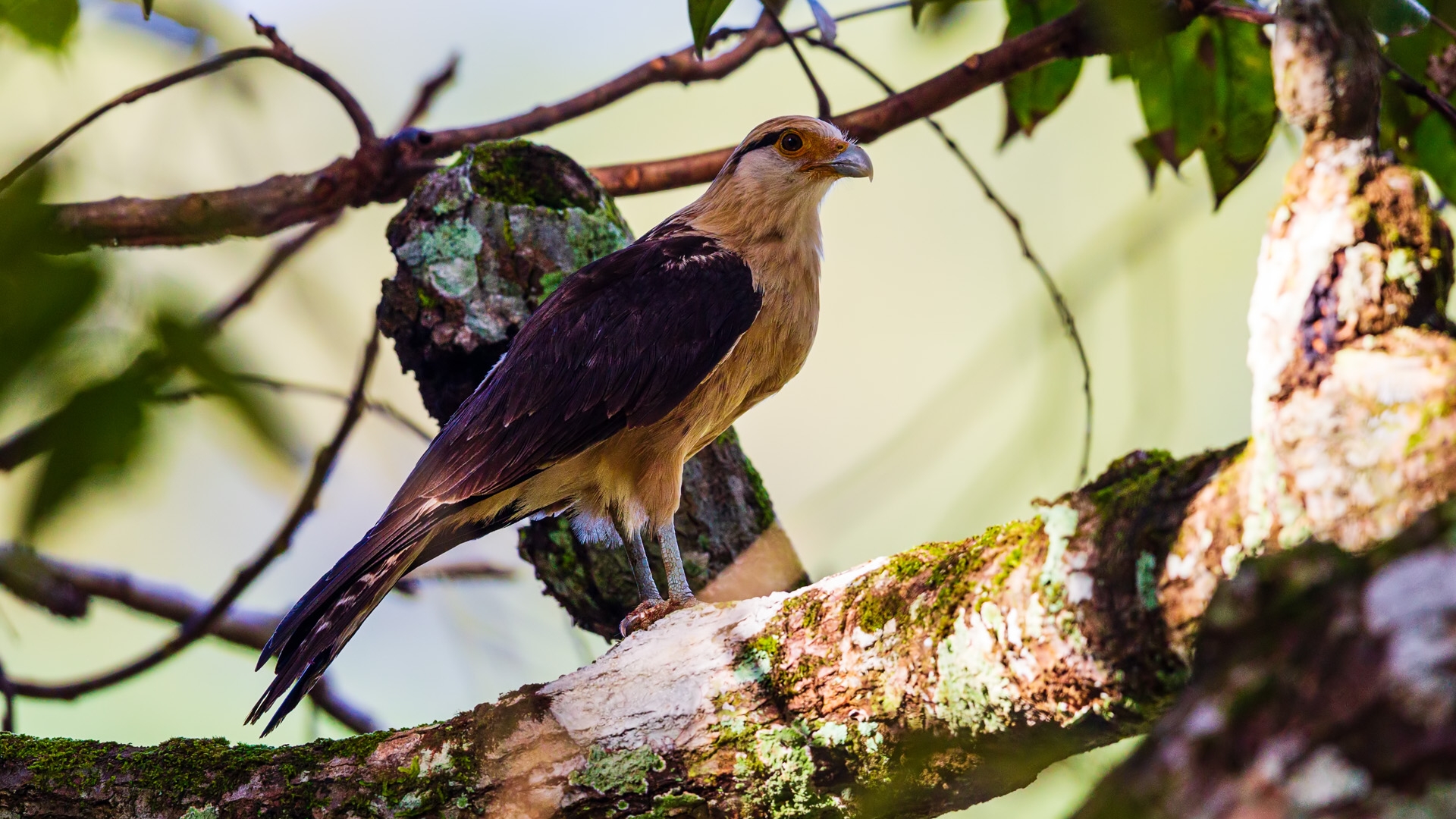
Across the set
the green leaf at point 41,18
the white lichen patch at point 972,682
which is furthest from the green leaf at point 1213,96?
the green leaf at point 41,18

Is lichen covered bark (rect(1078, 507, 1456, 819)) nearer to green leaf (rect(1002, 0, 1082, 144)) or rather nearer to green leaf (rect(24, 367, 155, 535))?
green leaf (rect(24, 367, 155, 535))

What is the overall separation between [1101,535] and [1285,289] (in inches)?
18.4

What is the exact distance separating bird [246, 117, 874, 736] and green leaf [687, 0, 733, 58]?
1.06 metres

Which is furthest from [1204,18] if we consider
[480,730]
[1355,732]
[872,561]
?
[1355,732]

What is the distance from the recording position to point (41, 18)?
122cm

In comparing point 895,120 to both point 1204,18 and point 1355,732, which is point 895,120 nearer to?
point 1204,18

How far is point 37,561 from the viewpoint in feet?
3.51

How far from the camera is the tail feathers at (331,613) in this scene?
2951mm

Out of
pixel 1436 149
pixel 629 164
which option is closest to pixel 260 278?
pixel 629 164

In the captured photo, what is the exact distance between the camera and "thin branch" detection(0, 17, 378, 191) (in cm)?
114

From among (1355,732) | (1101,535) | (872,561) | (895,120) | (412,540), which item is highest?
(895,120)

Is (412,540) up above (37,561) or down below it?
above

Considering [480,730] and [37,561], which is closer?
[37,561]

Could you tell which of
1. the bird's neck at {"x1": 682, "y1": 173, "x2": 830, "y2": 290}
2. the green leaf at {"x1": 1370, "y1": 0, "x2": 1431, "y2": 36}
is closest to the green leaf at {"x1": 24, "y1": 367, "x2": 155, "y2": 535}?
the green leaf at {"x1": 1370, "y1": 0, "x2": 1431, "y2": 36}
